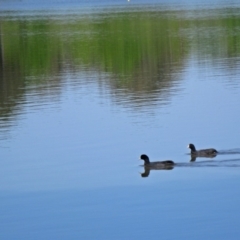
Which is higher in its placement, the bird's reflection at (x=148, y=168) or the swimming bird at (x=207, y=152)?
the swimming bird at (x=207, y=152)

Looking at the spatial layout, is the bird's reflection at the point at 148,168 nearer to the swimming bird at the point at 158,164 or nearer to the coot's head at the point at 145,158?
the swimming bird at the point at 158,164

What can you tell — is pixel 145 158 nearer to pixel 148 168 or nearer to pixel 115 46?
pixel 148 168

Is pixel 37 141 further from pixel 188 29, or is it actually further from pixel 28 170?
pixel 188 29

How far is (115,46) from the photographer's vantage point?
49344 mm

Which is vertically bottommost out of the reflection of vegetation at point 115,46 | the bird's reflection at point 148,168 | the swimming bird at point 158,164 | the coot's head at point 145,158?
the bird's reflection at point 148,168

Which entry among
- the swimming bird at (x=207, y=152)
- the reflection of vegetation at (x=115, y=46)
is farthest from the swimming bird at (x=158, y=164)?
the reflection of vegetation at (x=115, y=46)

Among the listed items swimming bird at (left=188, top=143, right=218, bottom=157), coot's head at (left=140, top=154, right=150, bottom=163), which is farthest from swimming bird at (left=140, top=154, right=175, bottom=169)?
swimming bird at (left=188, top=143, right=218, bottom=157)

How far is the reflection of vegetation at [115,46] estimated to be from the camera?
35.4 meters

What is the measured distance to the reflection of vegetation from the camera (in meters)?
35.4

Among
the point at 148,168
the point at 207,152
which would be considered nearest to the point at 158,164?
the point at 148,168

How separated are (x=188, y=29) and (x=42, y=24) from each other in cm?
1570

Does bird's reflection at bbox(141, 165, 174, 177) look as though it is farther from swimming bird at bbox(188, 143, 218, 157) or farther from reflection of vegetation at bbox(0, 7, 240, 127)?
reflection of vegetation at bbox(0, 7, 240, 127)

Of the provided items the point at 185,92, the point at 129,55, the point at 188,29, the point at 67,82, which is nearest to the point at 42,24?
the point at 188,29

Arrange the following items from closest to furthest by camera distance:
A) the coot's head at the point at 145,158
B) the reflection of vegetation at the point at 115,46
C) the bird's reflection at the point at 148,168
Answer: the bird's reflection at the point at 148,168 → the coot's head at the point at 145,158 → the reflection of vegetation at the point at 115,46
